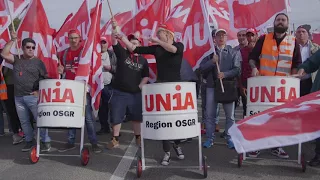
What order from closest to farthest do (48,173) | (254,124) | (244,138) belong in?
1. (244,138)
2. (254,124)
3. (48,173)

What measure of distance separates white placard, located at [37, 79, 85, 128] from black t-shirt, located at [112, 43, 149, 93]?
3.13 feet

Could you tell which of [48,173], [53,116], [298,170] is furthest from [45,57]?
[298,170]

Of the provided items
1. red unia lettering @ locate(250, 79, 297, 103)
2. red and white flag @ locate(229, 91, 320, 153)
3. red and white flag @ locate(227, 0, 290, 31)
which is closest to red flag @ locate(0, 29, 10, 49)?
red and white flag @ locate(227, 0, 290, 31)

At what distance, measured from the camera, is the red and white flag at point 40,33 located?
604 cm

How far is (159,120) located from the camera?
439 centimetres

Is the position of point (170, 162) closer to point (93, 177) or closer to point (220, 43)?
point (93, 177)

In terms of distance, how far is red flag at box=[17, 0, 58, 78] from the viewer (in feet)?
19.8

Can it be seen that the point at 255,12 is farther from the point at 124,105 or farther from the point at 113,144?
the point at 113,144

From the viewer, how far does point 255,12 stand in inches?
245

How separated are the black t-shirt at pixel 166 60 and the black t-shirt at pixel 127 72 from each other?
0.95m

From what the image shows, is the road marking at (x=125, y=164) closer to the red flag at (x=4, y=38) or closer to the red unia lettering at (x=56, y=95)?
the red unia lettering at (x=56, y=95)

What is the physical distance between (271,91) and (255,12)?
2.10 metres

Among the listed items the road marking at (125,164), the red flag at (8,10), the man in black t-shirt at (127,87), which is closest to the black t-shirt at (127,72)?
the man in black t-shirt at (127,87)

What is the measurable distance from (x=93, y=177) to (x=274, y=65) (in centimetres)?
306
